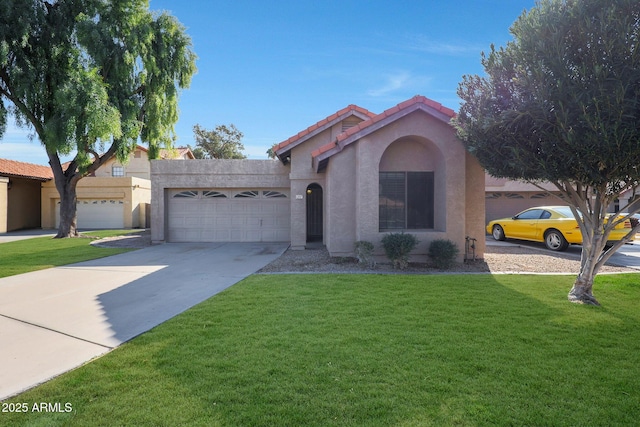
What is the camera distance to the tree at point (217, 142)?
38.1m

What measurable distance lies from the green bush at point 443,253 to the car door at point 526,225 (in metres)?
6.26

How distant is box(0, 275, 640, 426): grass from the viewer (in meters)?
2.76

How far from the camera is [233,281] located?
7.44 metres

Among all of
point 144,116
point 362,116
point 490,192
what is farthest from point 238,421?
point 490,192

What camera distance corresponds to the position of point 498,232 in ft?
48.9

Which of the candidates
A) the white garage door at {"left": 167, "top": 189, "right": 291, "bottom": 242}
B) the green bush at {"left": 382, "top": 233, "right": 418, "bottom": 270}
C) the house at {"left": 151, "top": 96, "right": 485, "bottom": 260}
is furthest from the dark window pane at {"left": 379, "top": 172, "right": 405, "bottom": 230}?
the white garage door at {"left": 167, "top": 189, "right": 291, "bottom": 242}

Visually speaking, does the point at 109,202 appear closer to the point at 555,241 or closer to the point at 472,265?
the point at 472,265

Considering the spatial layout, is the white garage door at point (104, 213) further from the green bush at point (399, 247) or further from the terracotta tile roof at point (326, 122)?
the green bush at point (399, 247)

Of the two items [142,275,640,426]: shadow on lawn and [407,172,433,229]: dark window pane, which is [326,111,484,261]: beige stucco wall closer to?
[407,172,433,229]: dark window pane

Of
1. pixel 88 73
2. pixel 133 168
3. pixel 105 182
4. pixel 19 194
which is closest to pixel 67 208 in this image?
pixel 105 182

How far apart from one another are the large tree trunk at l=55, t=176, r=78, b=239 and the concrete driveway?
9.63 m

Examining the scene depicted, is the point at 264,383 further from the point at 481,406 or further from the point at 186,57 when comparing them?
the point at 186,57

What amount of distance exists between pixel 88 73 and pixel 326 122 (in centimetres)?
1162

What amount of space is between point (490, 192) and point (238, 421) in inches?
811
